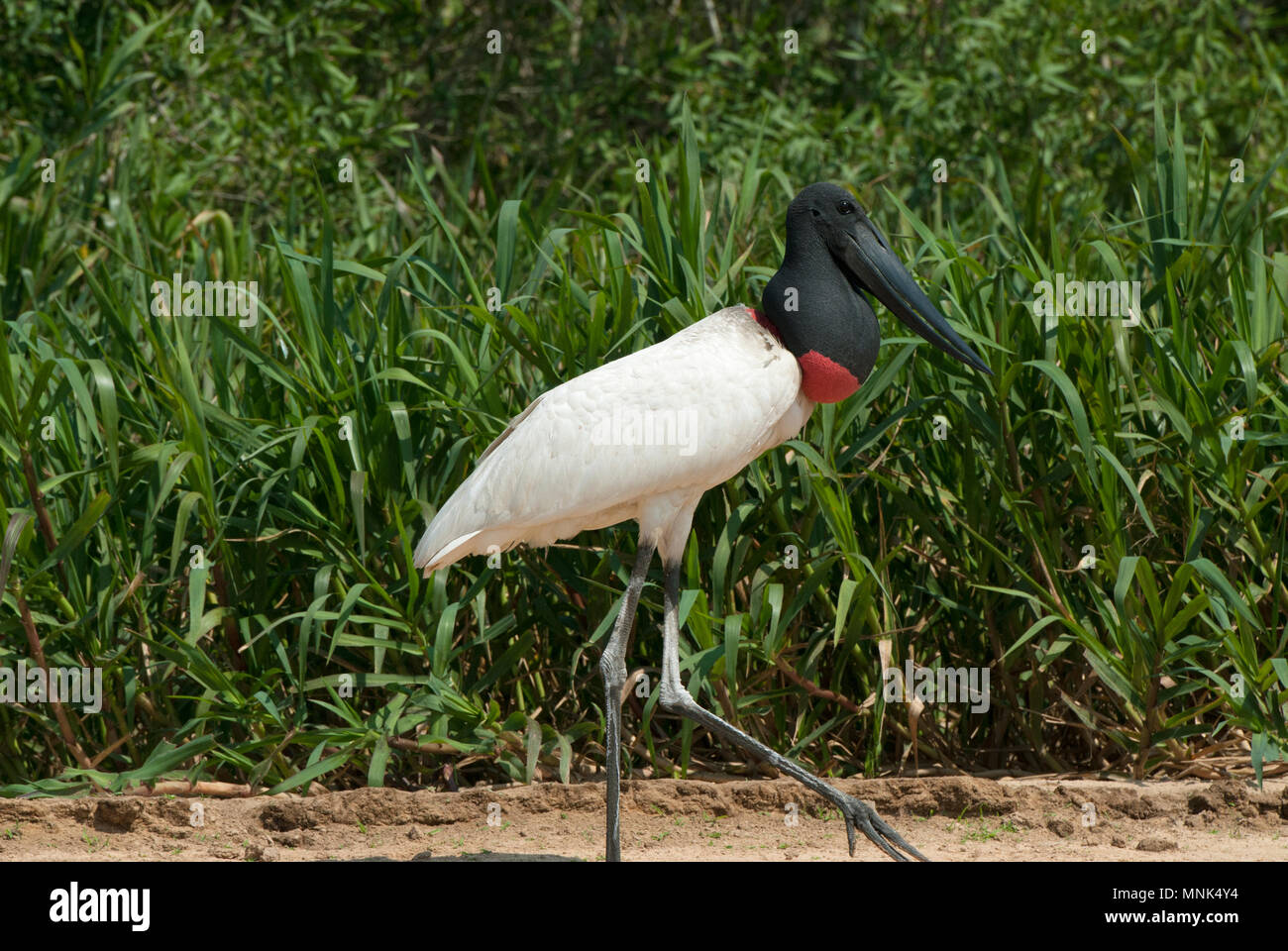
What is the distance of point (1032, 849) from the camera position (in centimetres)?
358

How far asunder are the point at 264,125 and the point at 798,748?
14.8 feet

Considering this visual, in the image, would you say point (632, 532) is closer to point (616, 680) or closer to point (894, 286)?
point (616, 680)


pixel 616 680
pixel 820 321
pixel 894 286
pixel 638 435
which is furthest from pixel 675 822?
pixel 894 286

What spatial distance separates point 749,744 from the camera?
3.42 meters

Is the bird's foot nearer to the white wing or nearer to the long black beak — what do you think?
the white wing

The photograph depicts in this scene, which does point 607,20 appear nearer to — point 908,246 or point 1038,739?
point 908,246

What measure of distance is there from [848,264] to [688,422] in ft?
2.02

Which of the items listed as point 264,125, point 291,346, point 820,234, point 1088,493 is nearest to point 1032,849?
point 1088,493

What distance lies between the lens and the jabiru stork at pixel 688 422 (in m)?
3.35

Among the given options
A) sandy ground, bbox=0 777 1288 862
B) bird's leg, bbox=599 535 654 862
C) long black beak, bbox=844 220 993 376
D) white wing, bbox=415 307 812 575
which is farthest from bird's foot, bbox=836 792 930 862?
long black beak, bbox=844 220 993 376

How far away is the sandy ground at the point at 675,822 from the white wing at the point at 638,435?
0.76 meters

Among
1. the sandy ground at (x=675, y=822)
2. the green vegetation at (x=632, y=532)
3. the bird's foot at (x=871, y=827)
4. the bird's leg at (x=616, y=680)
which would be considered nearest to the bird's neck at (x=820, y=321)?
the green vegetation at (x=632, y=532)

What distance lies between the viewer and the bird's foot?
130 inches

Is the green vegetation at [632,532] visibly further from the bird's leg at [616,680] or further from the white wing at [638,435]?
the white wing at [638,435]
